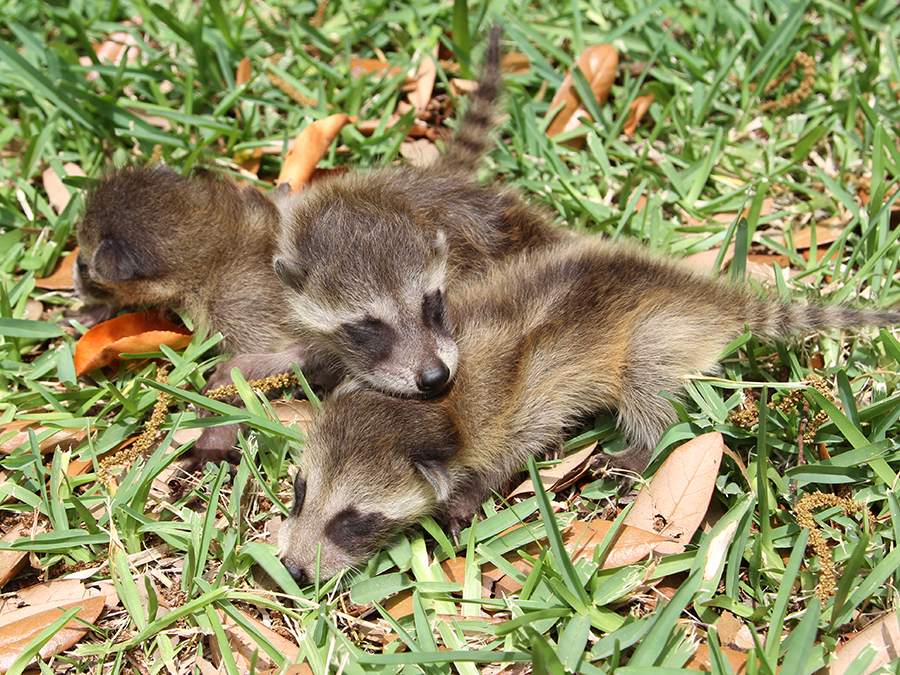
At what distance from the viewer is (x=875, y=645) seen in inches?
120

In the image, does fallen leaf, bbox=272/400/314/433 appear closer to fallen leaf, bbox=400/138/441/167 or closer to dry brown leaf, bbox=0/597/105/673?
dry brown leaf, bbox=0/597/105/673

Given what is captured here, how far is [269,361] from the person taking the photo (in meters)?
4.51

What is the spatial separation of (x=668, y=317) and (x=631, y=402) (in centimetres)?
48

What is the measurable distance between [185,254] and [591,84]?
10.0 feet

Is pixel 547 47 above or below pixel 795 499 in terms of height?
above

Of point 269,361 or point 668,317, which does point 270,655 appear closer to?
point 269,361

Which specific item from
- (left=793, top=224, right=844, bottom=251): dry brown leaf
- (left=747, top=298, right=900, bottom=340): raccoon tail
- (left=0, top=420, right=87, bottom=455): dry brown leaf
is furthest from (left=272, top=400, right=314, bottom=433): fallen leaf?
(left=793, top=224, right=844, bottom=251): dry brown leaf

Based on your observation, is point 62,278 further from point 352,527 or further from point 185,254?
point 352,527

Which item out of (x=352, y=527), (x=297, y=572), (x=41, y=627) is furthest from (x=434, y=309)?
(x=41, y=627)

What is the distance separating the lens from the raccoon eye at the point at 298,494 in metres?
3.60

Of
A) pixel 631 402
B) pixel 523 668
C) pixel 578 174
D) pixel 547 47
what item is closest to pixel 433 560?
pixel 523 668

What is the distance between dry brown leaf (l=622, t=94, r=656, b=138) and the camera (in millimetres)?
5363

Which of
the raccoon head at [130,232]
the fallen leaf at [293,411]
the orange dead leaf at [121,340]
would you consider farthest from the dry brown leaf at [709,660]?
the raccoon head at [130,232]

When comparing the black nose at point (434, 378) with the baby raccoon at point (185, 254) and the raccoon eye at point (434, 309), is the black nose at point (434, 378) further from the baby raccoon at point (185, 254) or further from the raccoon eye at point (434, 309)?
the baby raccoon at point (185, 254)
